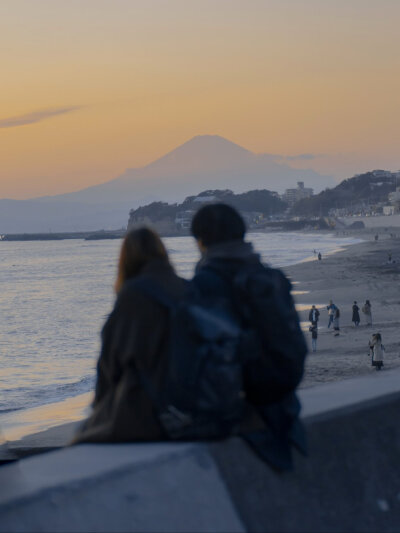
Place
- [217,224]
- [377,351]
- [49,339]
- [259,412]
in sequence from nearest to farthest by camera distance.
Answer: [259,412] → [217,224] → [377,351] → [49,339]

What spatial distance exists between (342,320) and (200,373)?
2497 cm

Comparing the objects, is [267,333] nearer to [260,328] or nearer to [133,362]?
[260,328]

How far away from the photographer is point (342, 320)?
2684 centimetres

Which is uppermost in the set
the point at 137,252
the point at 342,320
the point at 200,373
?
the point at 137,252

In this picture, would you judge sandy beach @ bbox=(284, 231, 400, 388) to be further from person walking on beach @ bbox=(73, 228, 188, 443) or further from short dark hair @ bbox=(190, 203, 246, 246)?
person walking on beach @ bbox=(73, 228, 188, 443)

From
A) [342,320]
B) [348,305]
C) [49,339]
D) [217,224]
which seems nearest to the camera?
[217,224]

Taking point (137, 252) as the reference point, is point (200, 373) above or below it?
below

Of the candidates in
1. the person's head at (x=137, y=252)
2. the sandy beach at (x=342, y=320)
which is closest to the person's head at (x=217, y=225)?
the person's head at (x=137, y=252)

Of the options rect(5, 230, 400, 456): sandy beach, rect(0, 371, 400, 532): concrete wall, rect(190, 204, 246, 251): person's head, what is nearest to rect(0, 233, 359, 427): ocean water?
rect(5, 230, 400, 456): sandy beach

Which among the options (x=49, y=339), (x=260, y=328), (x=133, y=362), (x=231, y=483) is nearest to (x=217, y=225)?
(x=260, y=328)

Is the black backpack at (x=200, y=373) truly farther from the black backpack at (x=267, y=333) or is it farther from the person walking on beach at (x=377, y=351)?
the person walking on beach at (x=377, y=351)

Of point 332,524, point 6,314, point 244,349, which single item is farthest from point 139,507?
point 6,314

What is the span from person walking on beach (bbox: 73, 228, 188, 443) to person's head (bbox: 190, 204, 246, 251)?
235 millimetres

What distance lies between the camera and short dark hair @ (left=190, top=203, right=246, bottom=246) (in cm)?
265
